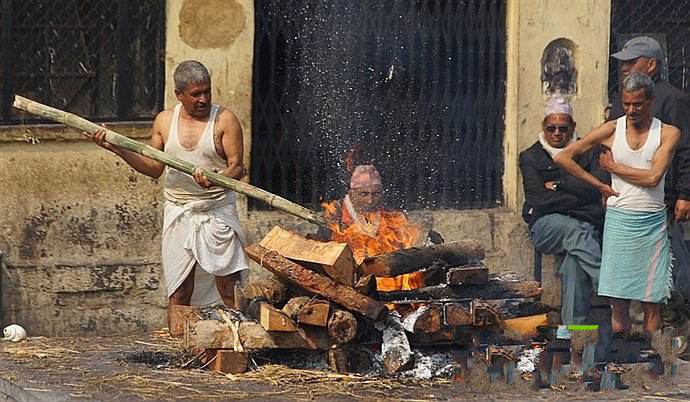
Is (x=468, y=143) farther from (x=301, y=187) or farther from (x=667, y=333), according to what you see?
(x=667, y=333)

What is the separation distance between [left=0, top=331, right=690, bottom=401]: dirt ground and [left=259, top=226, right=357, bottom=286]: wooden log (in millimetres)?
613

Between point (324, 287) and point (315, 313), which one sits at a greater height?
point (324, 287)

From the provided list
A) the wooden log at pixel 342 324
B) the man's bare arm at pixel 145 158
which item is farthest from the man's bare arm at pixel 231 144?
the wooden log at pixel 342 324

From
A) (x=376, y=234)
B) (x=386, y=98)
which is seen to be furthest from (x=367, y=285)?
(x=386, y=98)

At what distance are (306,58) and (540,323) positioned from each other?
3.95 meters

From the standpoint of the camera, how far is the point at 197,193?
386 inches

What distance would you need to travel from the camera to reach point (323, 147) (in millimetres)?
11969

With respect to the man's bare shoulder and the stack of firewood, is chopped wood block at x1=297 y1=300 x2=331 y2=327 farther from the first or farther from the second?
the man's bare shoulder

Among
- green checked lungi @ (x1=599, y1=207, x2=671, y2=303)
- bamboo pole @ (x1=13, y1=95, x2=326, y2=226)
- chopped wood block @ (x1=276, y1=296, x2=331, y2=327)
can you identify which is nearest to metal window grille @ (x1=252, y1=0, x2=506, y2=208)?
green checked lungi @ (x1=599, y1=207, x2=671, y2=303)

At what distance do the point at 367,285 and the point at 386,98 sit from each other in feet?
13.0

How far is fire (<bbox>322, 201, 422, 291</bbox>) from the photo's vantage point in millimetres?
9531

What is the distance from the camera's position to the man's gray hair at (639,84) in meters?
9.83

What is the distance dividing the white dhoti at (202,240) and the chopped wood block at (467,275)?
6.06ft

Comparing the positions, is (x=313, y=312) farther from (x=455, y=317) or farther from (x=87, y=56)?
(x=87, y=56)
